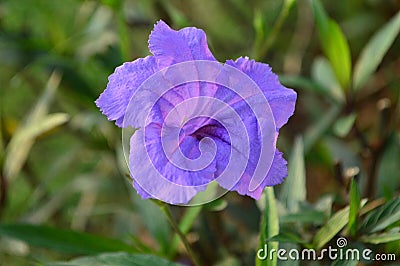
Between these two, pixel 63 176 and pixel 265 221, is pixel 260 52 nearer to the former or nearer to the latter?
pixel 265 221

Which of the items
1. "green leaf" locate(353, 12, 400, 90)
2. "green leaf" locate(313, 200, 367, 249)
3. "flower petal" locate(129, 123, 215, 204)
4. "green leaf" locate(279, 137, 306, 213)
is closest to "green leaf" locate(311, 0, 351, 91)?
"green leaf" locate(353, 12, 400, 90)

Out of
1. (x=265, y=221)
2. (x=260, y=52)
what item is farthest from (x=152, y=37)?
(x=260, y=52)

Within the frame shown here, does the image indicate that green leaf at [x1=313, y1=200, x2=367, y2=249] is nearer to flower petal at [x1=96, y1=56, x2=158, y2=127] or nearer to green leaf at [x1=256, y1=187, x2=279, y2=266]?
green leaf at [x1=256, y1=187, x2=279, y2=266]

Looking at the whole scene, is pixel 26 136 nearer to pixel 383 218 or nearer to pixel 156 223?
pixel 156 223

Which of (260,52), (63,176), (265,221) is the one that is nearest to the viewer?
(265,221)

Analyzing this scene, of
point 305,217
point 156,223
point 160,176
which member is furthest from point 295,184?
point 160,176

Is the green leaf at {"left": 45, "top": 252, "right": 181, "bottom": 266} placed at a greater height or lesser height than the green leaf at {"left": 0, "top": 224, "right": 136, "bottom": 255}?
lesser
